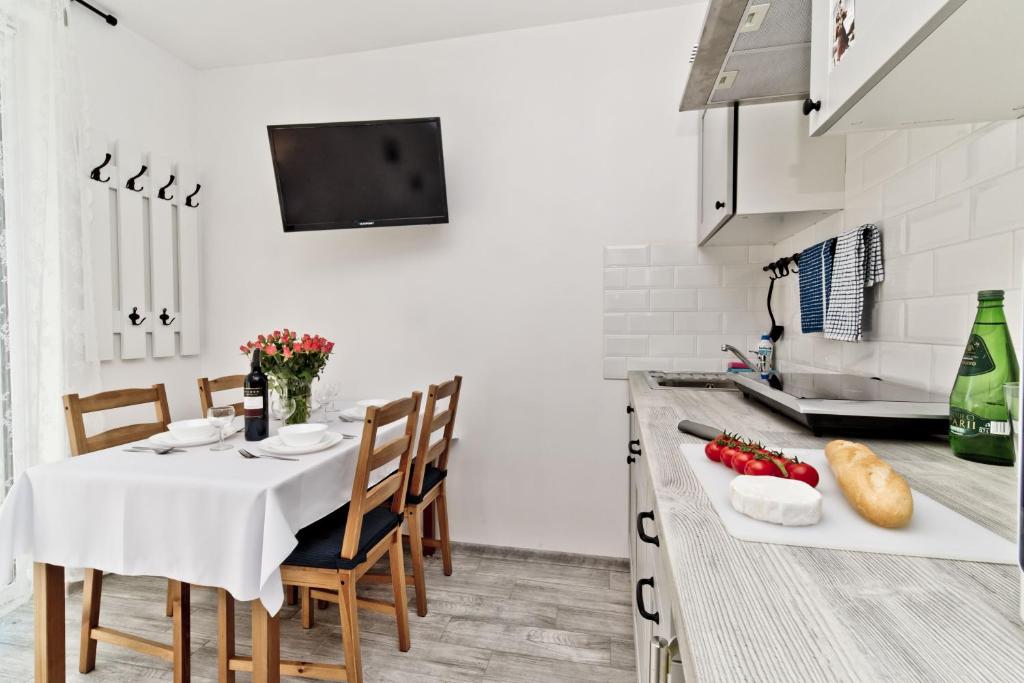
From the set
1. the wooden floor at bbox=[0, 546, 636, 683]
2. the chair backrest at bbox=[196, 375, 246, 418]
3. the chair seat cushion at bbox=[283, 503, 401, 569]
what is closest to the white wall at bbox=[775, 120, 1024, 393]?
the wooden floor at bbox=[0, 546, 636, 683]

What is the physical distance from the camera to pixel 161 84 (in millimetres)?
2721

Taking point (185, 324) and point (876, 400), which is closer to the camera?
point (876, 400)

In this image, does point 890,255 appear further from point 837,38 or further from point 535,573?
point 535,573

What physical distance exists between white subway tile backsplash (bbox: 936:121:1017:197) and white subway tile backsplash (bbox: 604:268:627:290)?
139cm

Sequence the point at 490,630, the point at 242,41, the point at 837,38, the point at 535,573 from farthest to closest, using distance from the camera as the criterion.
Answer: the point at 242,41
the point at 535,573
the point at 490,630
the point at 837,38

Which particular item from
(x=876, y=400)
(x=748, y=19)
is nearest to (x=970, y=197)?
(x=876, y=400)

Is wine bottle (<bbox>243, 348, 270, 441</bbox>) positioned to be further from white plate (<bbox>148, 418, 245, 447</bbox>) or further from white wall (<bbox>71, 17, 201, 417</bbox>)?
white wall (<bbox>71, 17, 201, 417</bbox>)

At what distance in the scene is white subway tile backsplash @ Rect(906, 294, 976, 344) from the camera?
1085 millimetres

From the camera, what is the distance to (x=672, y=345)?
244 cm

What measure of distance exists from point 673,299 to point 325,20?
2.24 m

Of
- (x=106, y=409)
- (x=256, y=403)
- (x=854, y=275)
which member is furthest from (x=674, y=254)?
(x=106, y=409)

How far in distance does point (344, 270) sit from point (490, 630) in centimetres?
197

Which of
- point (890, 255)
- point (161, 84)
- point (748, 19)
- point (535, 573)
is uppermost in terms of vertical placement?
point (161, 84)

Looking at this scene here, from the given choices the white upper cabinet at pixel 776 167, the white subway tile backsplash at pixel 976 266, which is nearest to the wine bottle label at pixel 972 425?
the white subway tile backsplash at pixel 976 266
